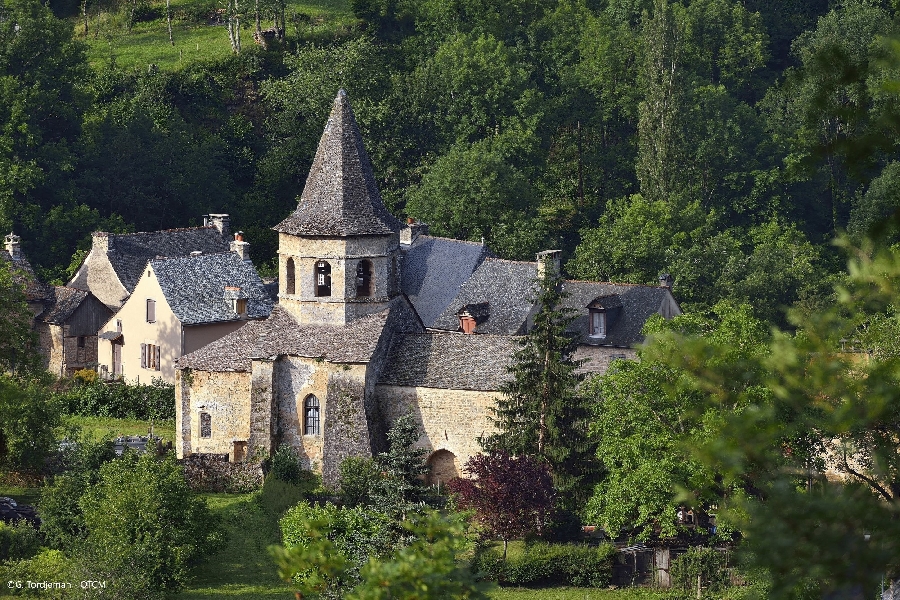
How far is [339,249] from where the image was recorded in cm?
4431

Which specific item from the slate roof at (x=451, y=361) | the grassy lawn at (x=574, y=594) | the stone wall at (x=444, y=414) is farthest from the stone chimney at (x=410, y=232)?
the grassy lawn at (x=574, y=594)

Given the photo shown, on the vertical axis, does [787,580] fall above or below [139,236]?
below

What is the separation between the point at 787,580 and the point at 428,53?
7614cm

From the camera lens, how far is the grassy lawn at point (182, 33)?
82.9 metres

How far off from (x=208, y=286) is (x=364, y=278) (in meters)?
14.3

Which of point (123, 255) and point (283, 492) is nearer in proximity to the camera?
point (283, 492)

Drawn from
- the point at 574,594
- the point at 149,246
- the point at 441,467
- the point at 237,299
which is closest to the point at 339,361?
the point at 441,467

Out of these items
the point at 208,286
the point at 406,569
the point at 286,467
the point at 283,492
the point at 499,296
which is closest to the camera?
the point at 406,569

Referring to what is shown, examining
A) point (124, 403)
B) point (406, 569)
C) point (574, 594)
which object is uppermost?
point (124, 403)

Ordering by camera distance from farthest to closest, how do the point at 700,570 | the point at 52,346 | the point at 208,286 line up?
the point at 52,346, the point at 208,286, the point at 700,570

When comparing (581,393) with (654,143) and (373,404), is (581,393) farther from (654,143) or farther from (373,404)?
(654,143)

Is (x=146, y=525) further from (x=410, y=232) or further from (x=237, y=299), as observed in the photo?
(x=410, y=232)

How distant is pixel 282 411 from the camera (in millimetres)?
45062

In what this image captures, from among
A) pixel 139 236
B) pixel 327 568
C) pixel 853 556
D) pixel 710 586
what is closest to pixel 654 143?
pixel 139 236
